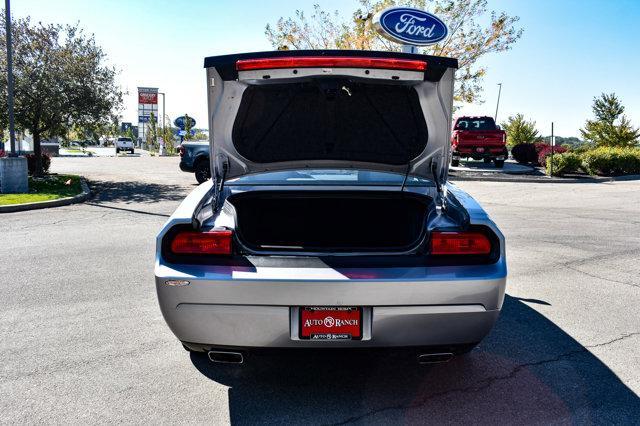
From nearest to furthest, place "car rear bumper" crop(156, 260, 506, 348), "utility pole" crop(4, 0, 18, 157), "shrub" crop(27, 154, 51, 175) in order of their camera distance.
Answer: "car rear bumper" crop(156, 260, 506, 348) < "utility pole" crop(4, 0, 18, 157) < "shrub" crop(27, 154, 51, 175)

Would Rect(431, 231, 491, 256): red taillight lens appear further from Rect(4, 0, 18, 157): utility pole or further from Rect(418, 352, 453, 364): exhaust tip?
Rect(4, 0, 18, 157): utility pole

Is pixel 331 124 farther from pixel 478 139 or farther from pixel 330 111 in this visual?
pixel 478 139

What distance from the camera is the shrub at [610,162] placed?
22.0 m

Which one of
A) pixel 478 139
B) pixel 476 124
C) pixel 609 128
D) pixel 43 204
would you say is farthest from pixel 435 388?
pixel 609 128

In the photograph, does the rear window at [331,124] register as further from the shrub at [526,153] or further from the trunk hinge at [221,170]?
the shrub at [526,153]

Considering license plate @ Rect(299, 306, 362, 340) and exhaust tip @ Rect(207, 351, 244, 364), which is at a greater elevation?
license plate @ Rect(299, 306, 362, 340)

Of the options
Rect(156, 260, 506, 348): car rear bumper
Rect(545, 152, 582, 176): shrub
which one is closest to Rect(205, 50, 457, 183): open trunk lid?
Rect(156, 260, 506, 348): car rear bumper

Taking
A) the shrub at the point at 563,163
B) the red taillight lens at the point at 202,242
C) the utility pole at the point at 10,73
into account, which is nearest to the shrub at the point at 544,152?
the shrub at the point at 563,163

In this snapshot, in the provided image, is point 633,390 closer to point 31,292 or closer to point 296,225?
point 296,225

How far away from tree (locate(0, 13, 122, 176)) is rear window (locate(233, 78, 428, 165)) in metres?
14.3

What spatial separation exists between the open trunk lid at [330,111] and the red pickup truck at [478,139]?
19148 millimetres

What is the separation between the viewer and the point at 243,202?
339cm

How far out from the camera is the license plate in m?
2.60

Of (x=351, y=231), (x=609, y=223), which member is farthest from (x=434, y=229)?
(x=609, y=223)
